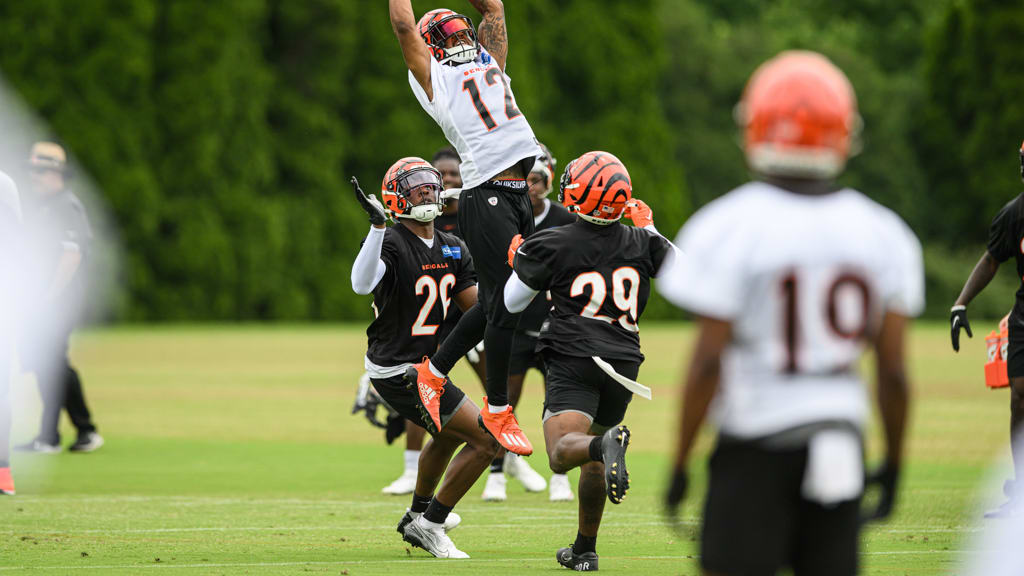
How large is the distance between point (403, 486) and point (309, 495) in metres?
0.72

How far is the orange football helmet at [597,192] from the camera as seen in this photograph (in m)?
7.16

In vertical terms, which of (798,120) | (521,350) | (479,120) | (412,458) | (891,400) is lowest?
(412,458)

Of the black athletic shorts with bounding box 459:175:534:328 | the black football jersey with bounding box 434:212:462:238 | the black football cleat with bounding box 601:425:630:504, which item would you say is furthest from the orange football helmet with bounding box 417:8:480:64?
the black football jersey with bounding box 434:212:462:238

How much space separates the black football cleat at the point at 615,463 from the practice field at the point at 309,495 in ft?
1.81

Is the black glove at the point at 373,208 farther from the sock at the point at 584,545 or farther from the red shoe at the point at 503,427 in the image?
the sock at the point at 584,545

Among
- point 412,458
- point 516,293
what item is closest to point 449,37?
point 516,293

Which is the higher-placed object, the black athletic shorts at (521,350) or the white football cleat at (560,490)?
the black athletic shorts at (521,350)

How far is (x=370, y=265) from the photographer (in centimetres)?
789

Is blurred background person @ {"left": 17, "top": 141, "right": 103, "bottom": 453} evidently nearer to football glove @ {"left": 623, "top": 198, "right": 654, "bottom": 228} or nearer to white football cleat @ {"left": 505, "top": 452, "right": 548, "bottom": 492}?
white football cleat @ {"left": 505, "top": 452, "right": 548, "bottom": 492}

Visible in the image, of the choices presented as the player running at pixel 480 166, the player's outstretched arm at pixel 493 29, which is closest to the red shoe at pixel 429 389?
the player running at pixel 480 166

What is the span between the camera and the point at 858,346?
13.1ft

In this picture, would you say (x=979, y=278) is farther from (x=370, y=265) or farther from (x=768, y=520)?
(x=768, y=520)

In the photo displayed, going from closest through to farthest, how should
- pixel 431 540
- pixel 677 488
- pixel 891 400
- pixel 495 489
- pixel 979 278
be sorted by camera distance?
pixel 677 488 → pixel 891 400 → pixel 431 540 → pixel 979 278 → pixel 495 489

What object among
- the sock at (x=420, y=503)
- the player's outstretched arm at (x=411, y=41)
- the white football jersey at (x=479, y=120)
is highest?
the player's outstretched arm at (x=411, y=41)
